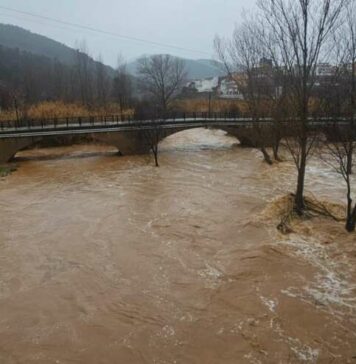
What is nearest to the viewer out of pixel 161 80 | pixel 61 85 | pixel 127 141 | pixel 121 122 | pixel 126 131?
pixel 126 131

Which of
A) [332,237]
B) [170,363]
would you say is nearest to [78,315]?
[170,363]

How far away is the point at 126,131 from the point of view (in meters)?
35.1

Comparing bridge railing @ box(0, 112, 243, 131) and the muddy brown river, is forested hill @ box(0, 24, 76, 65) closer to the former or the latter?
bridge railing @ box(0, 112, 243, 131)

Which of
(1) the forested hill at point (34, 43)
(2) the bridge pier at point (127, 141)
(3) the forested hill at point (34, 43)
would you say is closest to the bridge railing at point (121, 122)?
(2) the bridge pier at point (127, 141)

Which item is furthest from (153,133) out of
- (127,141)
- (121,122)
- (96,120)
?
(96,120)

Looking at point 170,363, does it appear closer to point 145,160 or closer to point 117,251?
point 117,251

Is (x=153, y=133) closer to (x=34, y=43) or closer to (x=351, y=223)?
(x=351, y=223)

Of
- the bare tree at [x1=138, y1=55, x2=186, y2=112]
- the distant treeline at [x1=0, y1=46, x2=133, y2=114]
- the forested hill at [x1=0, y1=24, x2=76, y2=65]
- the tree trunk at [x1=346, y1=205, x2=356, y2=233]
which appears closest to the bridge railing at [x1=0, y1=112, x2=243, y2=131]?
the distant treeline at [x1=0, y1=46, x2=133, y2=114]

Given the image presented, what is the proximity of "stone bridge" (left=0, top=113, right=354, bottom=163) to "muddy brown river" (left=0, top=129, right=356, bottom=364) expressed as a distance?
9996mm

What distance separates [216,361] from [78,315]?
143 inches

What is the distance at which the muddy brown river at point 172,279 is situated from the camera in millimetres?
8859

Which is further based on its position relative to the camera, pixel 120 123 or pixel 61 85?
A: pixel 61 85

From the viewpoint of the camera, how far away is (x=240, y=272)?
12.2m

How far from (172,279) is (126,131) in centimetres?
2451
